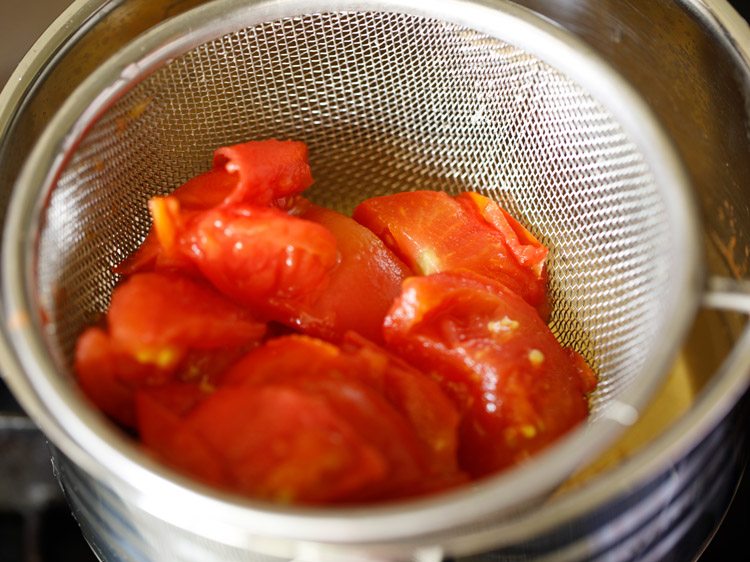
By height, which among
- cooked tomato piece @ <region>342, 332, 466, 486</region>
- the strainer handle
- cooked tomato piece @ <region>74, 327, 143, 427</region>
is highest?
the strainer handle

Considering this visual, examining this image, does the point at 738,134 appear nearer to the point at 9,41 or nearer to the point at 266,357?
the point at 266,357

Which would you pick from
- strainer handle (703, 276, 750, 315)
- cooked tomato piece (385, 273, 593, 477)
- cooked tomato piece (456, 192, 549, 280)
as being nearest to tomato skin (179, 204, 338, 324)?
cooked tomato piece (385, 273, 593, 477)

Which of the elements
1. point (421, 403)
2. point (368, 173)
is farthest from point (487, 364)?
point (368, 173)

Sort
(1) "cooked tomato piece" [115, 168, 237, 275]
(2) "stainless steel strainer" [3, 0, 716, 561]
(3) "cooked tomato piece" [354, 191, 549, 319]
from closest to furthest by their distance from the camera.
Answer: (2) "stainless steel strainer" [3, 0, 716, 561], (1) "cooked tomato piece" [115, 168, 237, 275], (3) "cooked tomato piece" [354, 191, 549, 319]

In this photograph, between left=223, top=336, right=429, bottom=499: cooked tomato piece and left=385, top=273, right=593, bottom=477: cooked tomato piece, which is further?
left=385, top=273, right=593, bottom=477: cooked tomato piece

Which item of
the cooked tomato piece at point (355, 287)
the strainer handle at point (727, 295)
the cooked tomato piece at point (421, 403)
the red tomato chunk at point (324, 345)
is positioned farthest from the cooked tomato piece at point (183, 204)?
the strainer handle at point (727, 295)

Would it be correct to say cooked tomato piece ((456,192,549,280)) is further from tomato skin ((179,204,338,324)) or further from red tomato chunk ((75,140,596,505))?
tomato skin ((179,204,338,324))

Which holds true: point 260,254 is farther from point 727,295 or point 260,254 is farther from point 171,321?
point 727,295
